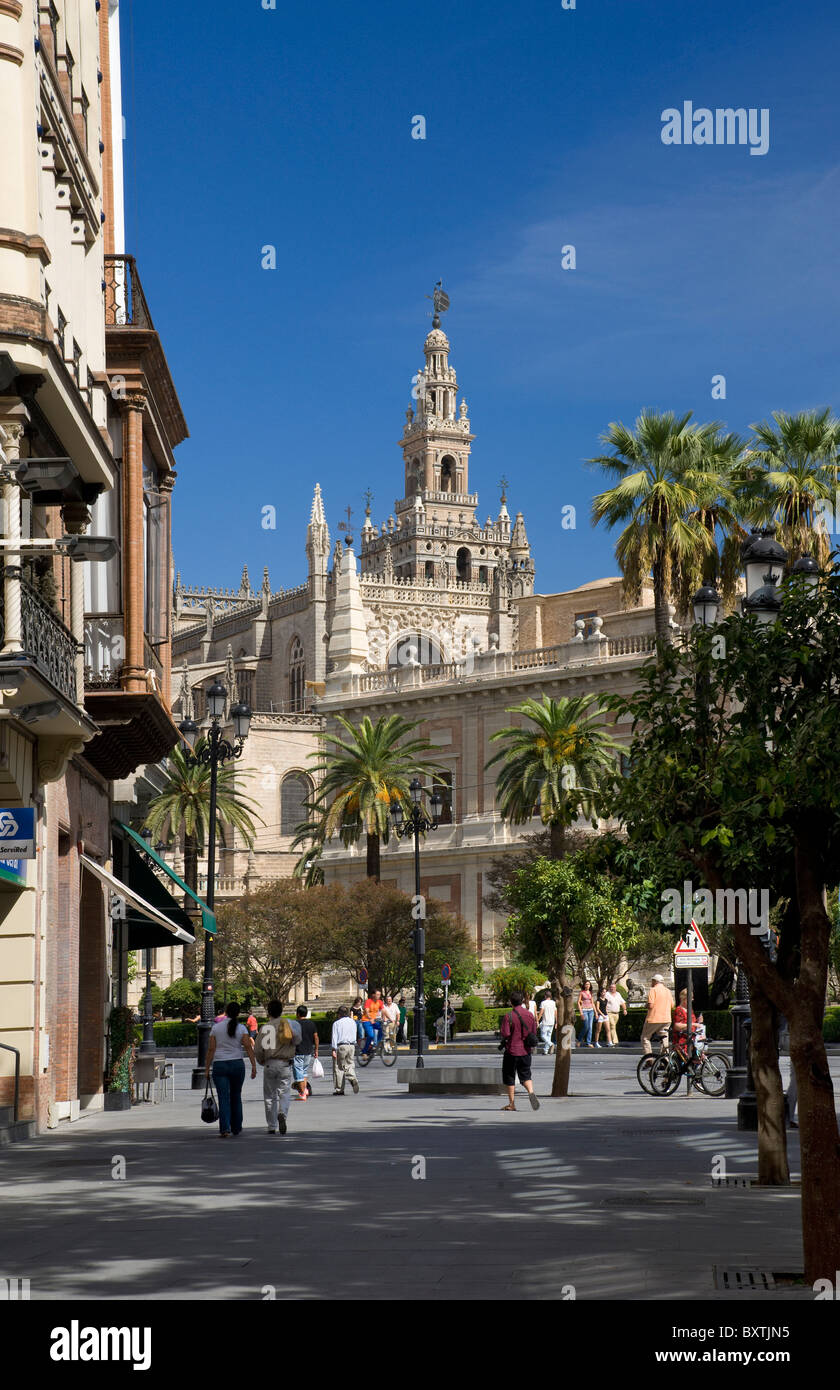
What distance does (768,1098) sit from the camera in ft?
46.8

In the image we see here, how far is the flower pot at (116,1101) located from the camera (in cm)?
2573

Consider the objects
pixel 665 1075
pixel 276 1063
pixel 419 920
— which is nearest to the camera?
pixel 276 1063

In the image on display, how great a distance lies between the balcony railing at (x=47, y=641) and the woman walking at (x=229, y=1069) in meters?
4.18

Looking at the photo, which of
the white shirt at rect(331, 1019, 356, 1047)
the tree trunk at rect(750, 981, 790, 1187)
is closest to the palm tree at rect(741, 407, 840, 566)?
the white shirt at rect(331, 1019, 356, 1047)

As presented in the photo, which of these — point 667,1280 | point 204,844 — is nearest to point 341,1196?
point 667,1280

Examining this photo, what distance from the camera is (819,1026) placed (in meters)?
9.41

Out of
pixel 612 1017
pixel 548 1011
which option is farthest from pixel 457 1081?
pixel 612 1017

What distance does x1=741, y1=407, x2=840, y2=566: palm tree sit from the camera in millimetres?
34000

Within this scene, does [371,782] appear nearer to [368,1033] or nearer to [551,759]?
[551,759]

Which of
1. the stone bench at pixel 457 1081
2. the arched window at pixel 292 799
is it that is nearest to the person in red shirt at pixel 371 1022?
the stone bench at pixel 457 1081

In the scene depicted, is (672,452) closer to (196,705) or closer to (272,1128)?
(272,1128)

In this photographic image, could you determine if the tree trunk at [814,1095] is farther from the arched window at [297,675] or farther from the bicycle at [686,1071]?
the arched window at [297,675]

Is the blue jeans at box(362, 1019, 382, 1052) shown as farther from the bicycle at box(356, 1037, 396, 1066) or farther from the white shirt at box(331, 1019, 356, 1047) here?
the white shirt at box(331, 1019, 356, 1047)

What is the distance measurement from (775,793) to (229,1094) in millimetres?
12119
